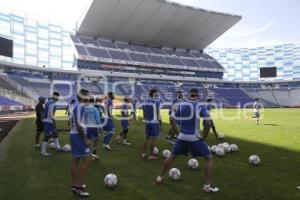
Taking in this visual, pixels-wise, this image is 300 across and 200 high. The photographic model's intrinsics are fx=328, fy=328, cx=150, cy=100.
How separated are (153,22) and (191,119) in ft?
230

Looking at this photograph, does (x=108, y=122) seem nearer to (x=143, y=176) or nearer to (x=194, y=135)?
(x=143, y=176)

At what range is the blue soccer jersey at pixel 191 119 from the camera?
7484 millimetres

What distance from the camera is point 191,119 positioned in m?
7.54

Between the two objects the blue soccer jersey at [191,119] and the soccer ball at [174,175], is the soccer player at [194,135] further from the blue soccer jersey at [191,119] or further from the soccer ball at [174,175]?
the soccer ball at [174,175]

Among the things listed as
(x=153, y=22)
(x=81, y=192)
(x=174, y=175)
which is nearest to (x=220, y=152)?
(x=174, y=175)

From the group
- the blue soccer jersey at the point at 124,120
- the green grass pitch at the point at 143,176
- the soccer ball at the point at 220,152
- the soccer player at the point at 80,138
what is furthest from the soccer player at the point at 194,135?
the blue soccer jersey at the point at 124,120

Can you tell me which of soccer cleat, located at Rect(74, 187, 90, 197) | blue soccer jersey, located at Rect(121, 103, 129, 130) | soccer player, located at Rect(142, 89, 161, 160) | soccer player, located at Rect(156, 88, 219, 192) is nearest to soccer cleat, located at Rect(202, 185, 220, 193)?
soccer player, located at Rect(156, 88, 219, 192)

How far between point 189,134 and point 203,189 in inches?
50.9

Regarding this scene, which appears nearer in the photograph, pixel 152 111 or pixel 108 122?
pixel 152 111

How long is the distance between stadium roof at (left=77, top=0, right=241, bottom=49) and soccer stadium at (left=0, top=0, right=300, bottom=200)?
10.9 inches

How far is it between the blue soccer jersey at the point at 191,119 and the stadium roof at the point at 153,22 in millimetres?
59930

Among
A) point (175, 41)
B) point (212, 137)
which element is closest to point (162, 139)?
point (212, 137)

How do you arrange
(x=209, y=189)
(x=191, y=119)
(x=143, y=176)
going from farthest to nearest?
1. (x=143, y=176)
2. (x=191, y=119)
3. (x=209, y=189)

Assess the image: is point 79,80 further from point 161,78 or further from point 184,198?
point 184,198
